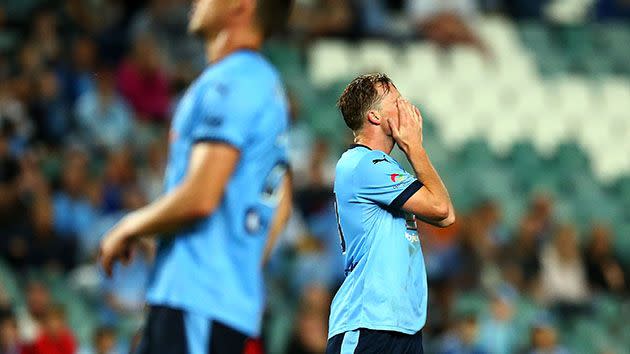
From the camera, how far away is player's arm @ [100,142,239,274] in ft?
11.8

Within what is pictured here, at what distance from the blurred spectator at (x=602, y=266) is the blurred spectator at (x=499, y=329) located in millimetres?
1574

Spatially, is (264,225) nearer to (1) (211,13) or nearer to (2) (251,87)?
(2) (251,87)

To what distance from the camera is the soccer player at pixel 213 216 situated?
3.63 meters

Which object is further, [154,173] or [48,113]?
[48,113]

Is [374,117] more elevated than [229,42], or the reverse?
[229,42]

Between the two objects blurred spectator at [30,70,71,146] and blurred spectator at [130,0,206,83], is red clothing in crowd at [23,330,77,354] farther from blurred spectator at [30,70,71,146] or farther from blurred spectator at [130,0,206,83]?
blurred spectator at [130,0,206,83]

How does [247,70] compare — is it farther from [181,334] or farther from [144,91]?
[144,91]

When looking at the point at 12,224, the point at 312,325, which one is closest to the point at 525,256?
the point at 312,325

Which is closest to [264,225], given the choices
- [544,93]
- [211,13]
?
[211,13]

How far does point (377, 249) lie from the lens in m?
2.56

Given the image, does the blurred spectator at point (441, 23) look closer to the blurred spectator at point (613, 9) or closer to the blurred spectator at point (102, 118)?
the blurred spectator at point (613, 9)

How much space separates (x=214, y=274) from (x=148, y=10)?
9.67 metres

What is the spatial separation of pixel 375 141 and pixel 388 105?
101 mm

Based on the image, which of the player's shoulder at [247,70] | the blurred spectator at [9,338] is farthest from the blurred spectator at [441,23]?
the player's shoulder at [247,70]
